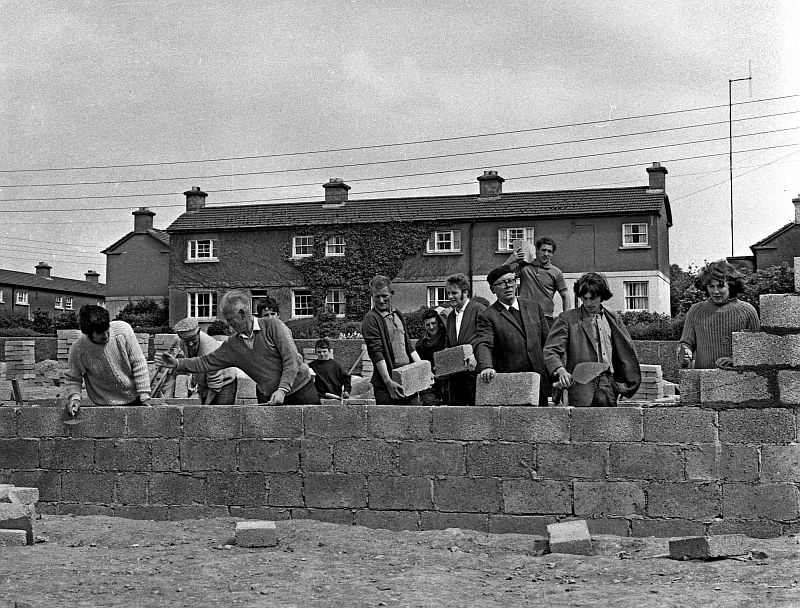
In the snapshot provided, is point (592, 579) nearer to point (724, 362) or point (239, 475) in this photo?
point (724, 362)

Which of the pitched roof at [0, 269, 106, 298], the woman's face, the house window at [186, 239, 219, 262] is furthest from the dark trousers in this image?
the pitched roof at [0, 269, 106, 298]

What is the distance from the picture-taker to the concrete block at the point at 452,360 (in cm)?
845

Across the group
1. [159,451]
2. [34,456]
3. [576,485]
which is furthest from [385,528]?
[34,456]

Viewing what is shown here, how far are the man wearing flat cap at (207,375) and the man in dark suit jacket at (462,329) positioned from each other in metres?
2.02

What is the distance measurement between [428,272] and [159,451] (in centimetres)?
3425

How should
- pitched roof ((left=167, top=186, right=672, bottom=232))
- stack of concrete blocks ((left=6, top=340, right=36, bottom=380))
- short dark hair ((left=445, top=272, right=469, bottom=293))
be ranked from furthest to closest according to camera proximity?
pitched roof ((left=167, top=186, right=672, bottom=232)) → stack of concrete blocks ((left=6, top=340, right=36, bottom=380)) → short dark hair ((left=445, top=272, right=469, bottom=293))

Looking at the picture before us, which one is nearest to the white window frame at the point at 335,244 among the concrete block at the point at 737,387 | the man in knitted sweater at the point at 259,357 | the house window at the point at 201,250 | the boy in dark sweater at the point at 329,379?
the house window at the point at 201,250

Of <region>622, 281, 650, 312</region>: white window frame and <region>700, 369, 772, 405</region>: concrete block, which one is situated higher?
Result: <region>622, 281, 650, 312</region>: white window frame

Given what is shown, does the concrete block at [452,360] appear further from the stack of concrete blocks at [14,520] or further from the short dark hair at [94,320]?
the stack of concrete blocks at [14,520]

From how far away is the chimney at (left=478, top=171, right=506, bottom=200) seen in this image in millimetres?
43250

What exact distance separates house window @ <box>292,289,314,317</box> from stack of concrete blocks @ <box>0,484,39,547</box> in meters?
36.3

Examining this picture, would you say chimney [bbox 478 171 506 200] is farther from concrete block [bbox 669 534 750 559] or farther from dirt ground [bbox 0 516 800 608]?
concrete block [bbox 669 534 750 559]

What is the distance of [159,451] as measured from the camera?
8961mm

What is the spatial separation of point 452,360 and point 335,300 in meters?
35.8
